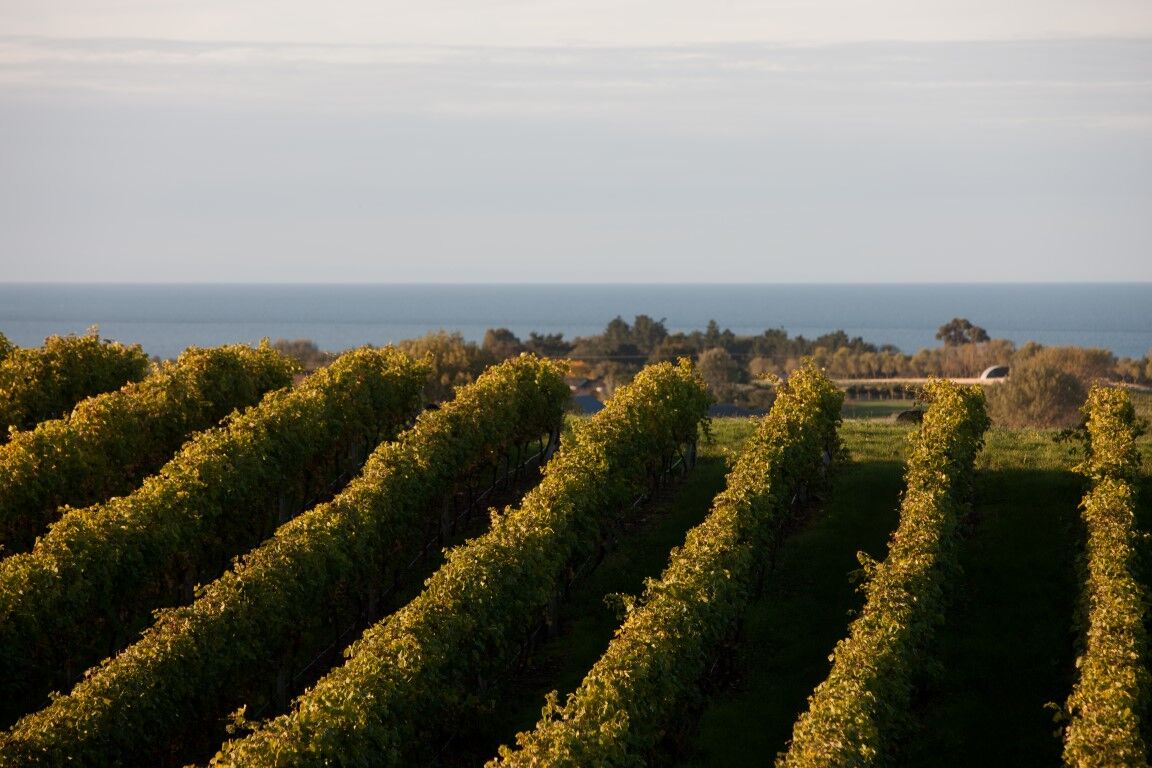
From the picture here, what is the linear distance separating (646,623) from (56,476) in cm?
1395

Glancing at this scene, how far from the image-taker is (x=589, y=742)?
59.6 feet

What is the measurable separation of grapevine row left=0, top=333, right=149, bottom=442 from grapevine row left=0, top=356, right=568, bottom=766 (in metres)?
→ 11.0

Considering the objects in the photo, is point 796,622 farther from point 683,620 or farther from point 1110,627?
point 1110,627

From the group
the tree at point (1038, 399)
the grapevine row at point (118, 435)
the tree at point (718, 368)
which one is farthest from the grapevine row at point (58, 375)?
the tree at point (718, 368)

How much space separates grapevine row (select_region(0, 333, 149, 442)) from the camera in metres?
36.1

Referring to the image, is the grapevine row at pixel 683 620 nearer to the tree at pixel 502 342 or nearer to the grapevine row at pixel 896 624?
the grapevine row at pixel 896 624

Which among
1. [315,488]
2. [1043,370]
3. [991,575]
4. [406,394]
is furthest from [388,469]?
[1043,370]

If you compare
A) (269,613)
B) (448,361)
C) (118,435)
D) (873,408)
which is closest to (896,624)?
(269,613)

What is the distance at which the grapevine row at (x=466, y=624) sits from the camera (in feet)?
61.9

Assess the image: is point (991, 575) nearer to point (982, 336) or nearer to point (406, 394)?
point (406, 394)

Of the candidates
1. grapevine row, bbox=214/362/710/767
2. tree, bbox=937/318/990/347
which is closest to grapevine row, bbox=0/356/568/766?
grapevine row, bbox=214/362/710/767

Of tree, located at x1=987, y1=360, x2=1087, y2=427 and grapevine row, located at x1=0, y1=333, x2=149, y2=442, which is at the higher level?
grapevine row, located at x1=0, y1=333, x2=149, y2=442

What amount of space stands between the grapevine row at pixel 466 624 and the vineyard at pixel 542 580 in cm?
6

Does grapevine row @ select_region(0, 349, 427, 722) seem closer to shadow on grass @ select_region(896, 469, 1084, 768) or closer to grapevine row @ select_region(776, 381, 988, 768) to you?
grapevine row @ select_region(776, 381, 988, 768)
